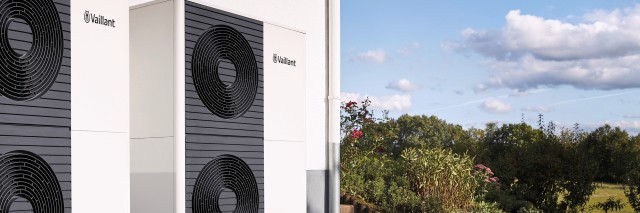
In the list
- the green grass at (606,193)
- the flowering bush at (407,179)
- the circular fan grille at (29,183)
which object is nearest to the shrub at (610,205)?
the green grass at (606,193)

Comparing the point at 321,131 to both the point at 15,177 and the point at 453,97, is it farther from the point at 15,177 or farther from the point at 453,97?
the point at 453,97

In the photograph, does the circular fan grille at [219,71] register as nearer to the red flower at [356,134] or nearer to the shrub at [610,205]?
the red flower at [356,134]

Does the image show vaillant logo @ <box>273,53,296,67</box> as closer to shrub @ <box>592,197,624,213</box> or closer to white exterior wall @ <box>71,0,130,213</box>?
white exterior wall @ <box>71,0,130,213</box>

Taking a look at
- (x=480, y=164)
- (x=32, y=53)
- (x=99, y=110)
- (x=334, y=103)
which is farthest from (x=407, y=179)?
(x=32, y=53)

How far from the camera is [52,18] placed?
2270 mm

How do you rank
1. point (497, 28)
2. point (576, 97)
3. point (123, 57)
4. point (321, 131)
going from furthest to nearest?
point (497, 28) → point (576, 97) → point (321, 131) → point (123, 57)

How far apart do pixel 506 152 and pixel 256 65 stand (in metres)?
6.84

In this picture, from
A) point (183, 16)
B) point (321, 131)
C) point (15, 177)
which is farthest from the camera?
point (321, 131)

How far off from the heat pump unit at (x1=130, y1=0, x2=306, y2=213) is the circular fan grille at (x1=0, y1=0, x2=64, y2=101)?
53 cm

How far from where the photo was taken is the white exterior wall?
7.65ft

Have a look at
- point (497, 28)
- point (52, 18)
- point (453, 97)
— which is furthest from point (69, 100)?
point (497, 28)

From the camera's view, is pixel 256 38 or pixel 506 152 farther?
pixel 506 152

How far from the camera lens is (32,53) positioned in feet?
7.28

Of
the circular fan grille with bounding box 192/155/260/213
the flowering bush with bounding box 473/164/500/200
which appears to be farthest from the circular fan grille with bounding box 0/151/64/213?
the flowering bush with bounding box 473/164/500/200
